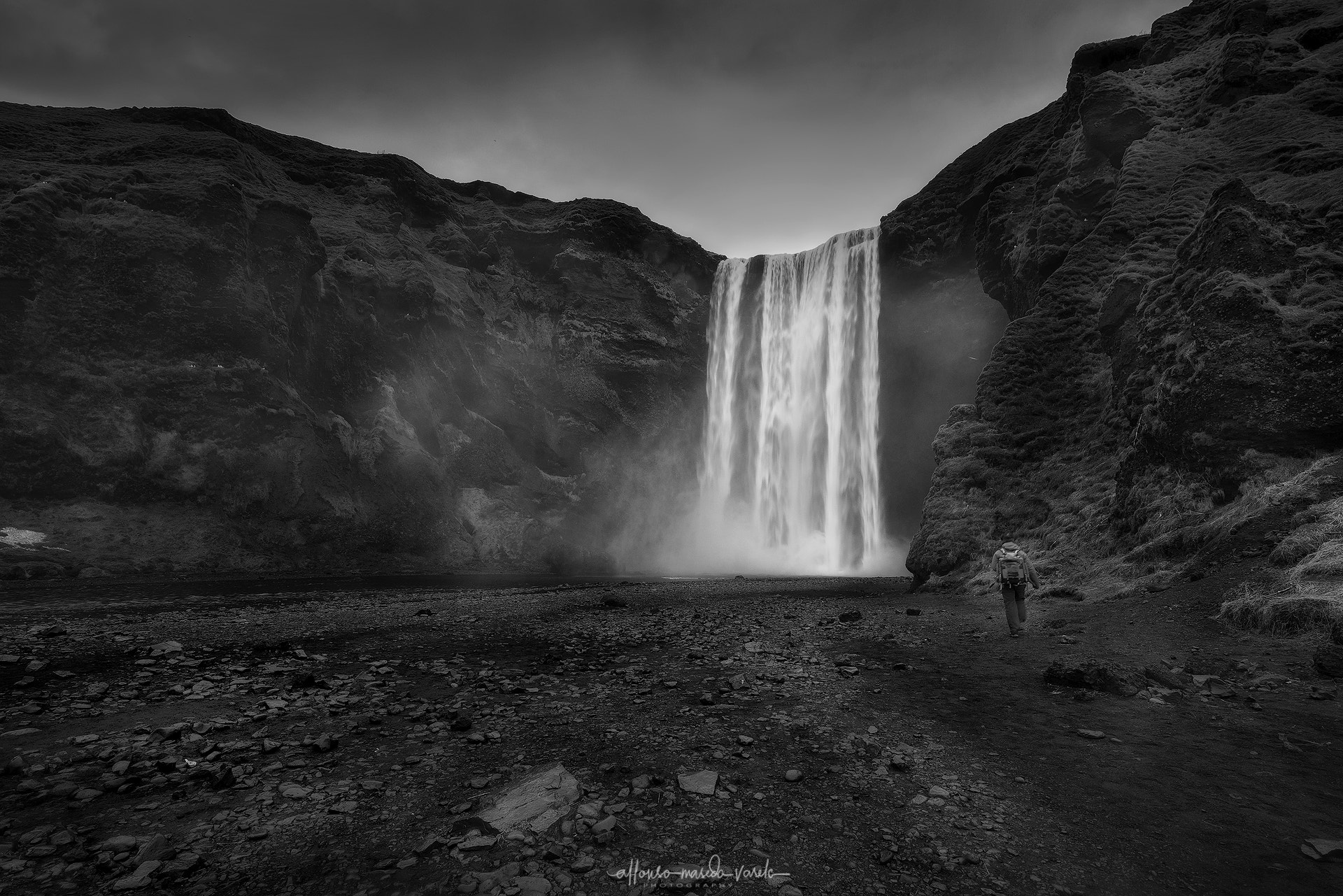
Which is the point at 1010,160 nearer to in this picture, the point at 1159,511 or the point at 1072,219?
the point at 1072,219

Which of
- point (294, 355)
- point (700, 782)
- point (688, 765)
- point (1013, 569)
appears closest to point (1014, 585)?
point (1013, 569)

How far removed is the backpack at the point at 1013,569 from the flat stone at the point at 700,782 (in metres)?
9.02

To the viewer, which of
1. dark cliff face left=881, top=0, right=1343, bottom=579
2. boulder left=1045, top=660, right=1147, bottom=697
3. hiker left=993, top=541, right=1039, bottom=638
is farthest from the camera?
dark cliff face left=881, top=0, right=1343, bottom=579

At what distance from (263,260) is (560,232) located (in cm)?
2649

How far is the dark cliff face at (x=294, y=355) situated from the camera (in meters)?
33.3

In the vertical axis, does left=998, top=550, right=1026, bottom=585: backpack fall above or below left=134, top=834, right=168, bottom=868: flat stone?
above

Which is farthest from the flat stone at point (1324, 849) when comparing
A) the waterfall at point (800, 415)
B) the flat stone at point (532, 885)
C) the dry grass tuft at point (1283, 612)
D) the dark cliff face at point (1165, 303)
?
the waterfall at point (800, 415)

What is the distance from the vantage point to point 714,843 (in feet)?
14.3

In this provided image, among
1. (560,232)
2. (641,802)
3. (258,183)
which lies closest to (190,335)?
(258,183)

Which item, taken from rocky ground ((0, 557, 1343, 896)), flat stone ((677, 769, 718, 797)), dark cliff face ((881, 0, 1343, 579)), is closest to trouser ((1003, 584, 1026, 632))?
rocky ground ((0, 557, 1343, 896))

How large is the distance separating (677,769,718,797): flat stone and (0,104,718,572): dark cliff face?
38.8 metres

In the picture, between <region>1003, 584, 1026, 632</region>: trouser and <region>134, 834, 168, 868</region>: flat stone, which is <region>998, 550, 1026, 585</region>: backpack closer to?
<region>1003, 584, 1026, 632</region>: trouser

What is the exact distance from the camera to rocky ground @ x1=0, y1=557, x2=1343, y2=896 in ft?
13.1

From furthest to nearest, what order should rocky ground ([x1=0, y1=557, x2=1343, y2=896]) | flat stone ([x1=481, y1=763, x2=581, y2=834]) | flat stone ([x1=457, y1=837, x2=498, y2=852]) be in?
flat stone ([x1=481, y1=763, x2=581, y2=834]) → flat stone ([x1=457, y1=837, x2=498, y2=852]) → rocky ground ([x1=0, y1=557, x2=1343, y2=896])
